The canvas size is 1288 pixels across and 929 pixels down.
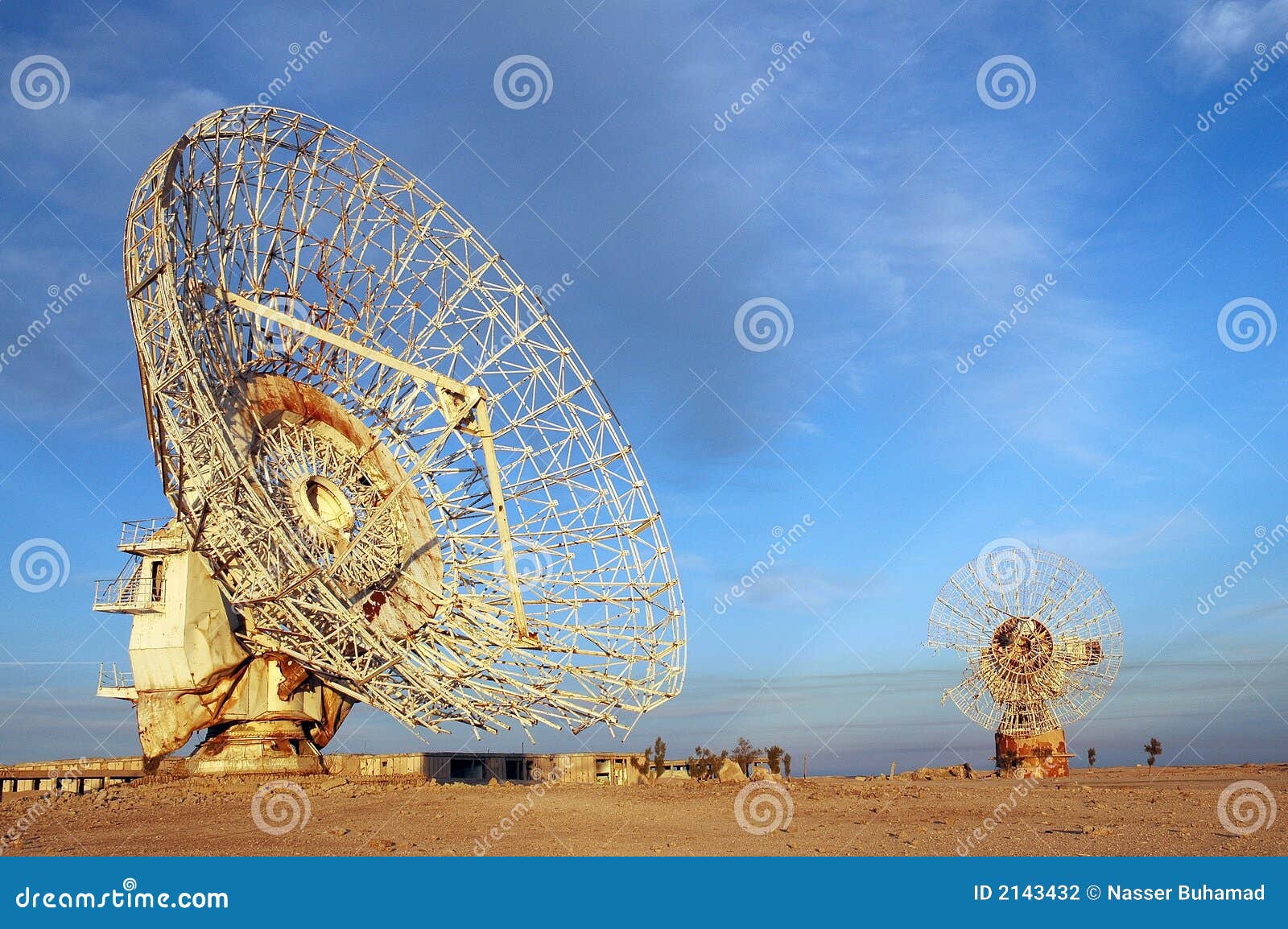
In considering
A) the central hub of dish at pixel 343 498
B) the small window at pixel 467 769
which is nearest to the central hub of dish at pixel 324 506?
the central hub of dish at pixel 343 498

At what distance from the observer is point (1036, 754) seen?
5391 cm

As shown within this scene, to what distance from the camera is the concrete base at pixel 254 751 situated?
1254 inches

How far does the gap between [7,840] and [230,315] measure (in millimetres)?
13640

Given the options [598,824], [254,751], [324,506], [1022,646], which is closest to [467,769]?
[254,751]

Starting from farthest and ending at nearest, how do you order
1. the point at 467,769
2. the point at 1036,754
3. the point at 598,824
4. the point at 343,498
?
1. the point at 1036,754
2. the point at 467,769
3. the point at 343,498
4. the point at 598,824

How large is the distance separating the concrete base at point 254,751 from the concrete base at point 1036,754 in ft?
114

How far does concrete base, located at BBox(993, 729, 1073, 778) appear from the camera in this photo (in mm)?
53750

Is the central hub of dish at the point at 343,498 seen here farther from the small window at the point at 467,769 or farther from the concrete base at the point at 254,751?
the small window at the point at 467,769

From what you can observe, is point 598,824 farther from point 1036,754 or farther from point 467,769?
point 1036,754

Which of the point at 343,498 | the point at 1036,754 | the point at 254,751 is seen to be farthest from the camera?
the point at 1036,754

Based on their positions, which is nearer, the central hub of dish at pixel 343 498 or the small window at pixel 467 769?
the central hub of dish at pixel 343 498

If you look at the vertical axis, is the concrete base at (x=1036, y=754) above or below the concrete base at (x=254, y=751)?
above

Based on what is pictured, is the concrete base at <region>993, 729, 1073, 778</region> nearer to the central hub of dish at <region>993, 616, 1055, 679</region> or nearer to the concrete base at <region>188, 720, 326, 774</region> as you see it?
→ the central hub of dish at <region>993, 616, 1055, 679</region>

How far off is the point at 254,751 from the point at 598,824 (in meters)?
12.8
